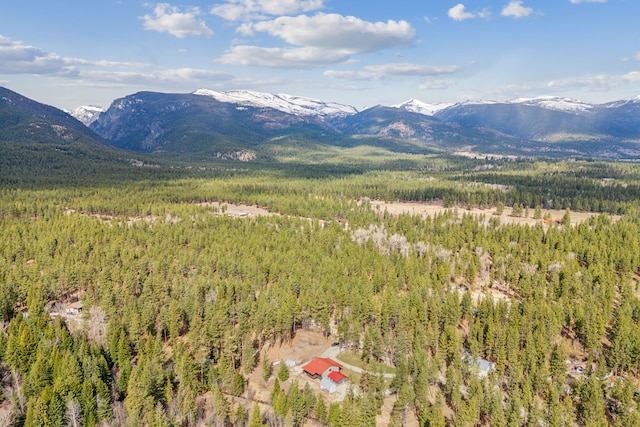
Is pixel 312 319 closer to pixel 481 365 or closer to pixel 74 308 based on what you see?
pixel 481 365

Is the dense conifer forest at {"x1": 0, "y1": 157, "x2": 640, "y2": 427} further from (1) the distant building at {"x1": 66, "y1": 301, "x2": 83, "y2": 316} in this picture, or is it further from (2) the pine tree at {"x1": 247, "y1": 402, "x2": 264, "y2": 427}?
(1) the distant building at {"x1": 66, "y1": 301, "x2": 83, "y2": 316}

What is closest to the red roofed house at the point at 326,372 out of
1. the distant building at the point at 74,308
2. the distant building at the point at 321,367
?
the distant building at the point at 321,367

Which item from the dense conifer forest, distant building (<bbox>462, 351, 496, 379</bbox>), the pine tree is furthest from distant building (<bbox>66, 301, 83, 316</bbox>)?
distant building (<bbox>462, 351, 496, 379</bbox>)

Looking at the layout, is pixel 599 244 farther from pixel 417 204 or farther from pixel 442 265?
pixel 417 204

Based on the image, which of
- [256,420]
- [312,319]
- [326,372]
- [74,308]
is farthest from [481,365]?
[74,308]

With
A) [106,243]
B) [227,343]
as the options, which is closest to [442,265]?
[227,343]

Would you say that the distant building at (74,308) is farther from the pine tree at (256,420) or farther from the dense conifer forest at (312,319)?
the pine tree at (256,420)

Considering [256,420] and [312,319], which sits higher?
[256,420]
